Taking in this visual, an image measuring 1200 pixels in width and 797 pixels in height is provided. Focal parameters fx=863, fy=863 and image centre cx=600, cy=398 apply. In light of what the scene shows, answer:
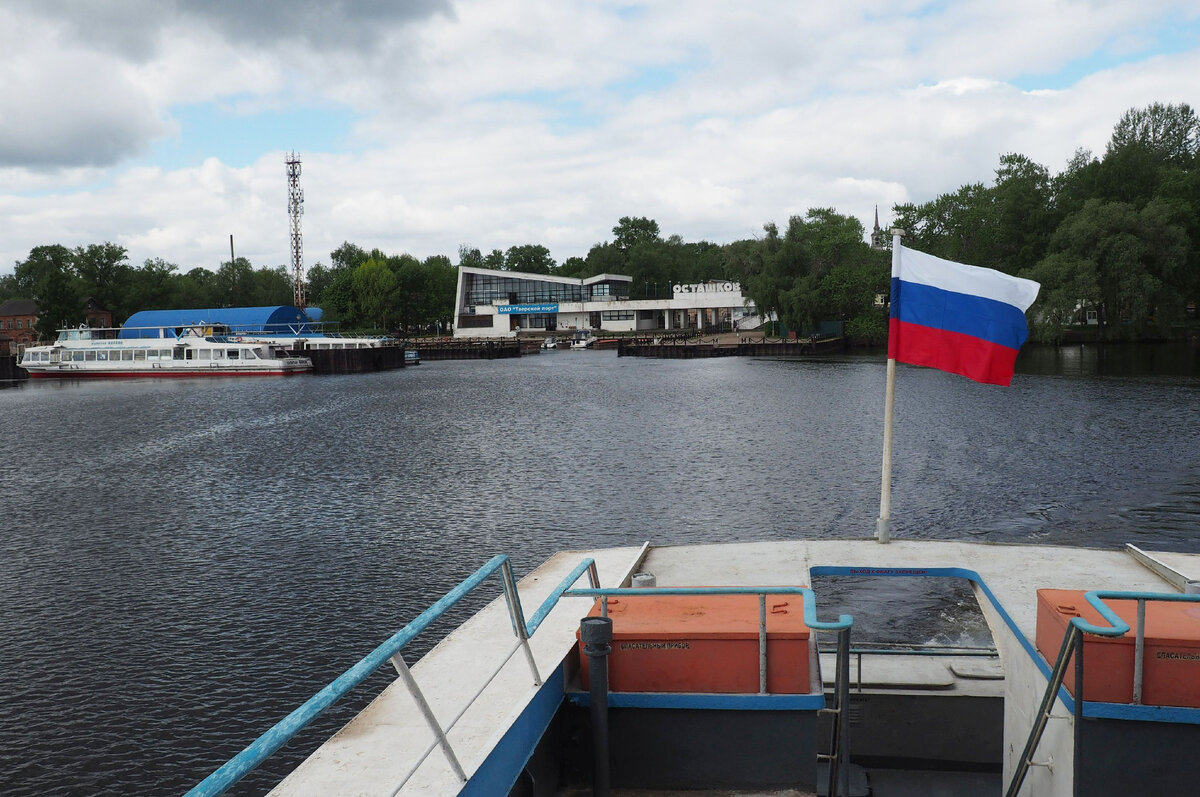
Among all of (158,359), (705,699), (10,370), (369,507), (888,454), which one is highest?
(888,454)

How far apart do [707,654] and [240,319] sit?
122 metres

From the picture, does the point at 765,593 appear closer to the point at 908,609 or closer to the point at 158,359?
the point at 908,609

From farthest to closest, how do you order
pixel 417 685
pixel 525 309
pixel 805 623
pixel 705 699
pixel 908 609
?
pixel 525 309
pixel 908 609
pixel 705 699
pixel 805 623
pixel 417 685

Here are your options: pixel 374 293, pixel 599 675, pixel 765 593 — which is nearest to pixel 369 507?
pixel 599 675

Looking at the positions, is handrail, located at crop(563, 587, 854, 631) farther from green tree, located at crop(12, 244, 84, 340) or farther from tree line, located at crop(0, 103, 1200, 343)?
green tree, located at crop(12, 244, 84, 340)

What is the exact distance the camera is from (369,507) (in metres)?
24.2

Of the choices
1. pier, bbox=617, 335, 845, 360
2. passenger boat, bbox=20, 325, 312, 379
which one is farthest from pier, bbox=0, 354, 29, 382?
pier, bbox=617, 335, 845, 360

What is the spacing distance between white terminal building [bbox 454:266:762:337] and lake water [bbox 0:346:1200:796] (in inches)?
3827

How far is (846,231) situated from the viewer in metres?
118

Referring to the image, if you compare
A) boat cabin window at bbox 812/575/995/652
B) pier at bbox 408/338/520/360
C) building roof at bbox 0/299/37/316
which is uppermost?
building roof at bbox 0/299/37/316

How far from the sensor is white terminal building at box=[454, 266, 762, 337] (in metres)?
150

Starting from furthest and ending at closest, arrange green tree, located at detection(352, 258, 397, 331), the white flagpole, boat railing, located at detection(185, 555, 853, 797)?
green tree, located at detection(352, 258, 397, 331), the white flagpole, boat railing, located at detection(185, 555, 853, 797)

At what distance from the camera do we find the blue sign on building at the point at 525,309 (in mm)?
150500

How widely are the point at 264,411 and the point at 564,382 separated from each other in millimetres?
24299
